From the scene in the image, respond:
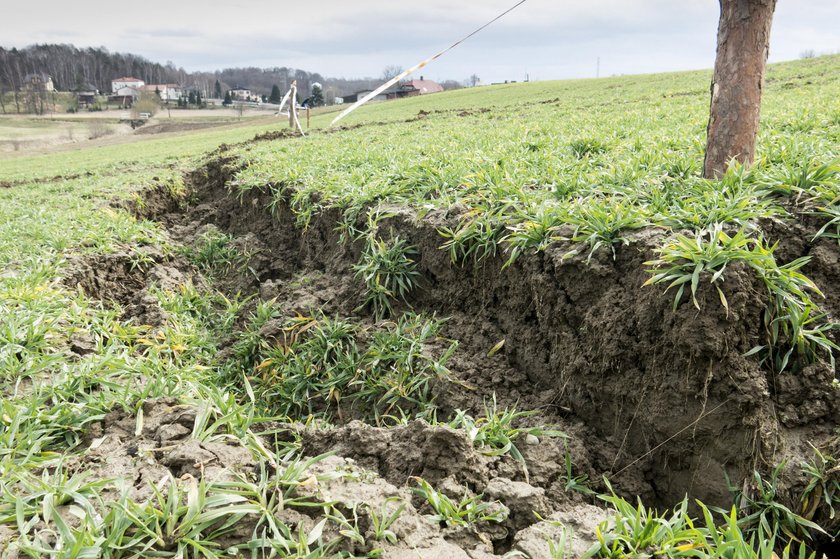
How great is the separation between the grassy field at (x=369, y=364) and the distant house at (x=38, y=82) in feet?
316

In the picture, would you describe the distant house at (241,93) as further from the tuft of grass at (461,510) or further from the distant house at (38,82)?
the tuft of grass at (461,510)

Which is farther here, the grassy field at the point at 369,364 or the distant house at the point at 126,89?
the distant house at the point at 126,89

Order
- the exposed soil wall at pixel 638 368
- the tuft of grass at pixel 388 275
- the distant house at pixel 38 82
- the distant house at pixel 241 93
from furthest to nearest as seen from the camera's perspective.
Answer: the distant house at pixel 241 93 < the distant house at pixel 38 82 < the tuft of grass at pixel 388 275 < the exposed soil wall at pixel 638 368

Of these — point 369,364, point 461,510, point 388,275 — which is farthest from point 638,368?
point 388,275

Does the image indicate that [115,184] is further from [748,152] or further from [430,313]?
[748,152]

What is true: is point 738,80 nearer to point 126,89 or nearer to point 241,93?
point 126,89

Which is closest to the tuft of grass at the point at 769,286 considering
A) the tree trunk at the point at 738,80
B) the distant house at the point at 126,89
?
the tree trunk at the point at 738,80

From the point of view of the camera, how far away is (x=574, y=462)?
250 cm

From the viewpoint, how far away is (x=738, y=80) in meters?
3.14

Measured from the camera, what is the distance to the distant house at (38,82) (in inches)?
3179


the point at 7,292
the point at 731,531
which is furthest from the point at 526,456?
the point at 7,292

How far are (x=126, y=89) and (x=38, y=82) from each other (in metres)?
18.6

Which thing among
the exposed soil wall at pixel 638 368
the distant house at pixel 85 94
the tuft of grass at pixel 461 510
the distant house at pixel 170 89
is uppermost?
the distant house at pixel 170 89

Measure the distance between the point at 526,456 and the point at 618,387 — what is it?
0.54 meters
